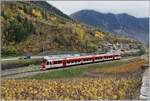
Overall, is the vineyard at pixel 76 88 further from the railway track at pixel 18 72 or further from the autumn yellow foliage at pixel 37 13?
the autumn yellow foliage at pixel 37 13

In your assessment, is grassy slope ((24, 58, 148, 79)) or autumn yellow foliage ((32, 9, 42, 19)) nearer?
grassy slope ((24, 58, 148, 79))

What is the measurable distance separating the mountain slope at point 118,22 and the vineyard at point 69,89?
189 cm

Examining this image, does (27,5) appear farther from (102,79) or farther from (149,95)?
(149,95)

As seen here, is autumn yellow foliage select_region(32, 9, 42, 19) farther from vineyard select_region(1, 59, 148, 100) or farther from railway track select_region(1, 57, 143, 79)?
vineyard select_region(1, 59, 148, 100)

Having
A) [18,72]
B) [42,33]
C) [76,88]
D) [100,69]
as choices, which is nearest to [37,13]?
[42,33]

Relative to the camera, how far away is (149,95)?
1503 cm

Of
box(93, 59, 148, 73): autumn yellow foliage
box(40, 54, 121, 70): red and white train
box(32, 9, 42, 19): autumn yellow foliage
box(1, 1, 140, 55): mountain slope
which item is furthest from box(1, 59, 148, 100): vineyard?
box(32, 9, 42, 19): autumn yellow foliage

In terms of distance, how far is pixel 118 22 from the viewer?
55.1 ft

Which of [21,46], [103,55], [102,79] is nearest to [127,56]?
[103,55]

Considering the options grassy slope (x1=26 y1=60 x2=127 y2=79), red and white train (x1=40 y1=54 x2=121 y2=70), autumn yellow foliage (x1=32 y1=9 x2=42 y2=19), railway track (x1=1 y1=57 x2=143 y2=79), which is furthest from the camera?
autumn yellow foliage (x1=32 y1=9 x2=42 y2=19)

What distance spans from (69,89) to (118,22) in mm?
3478

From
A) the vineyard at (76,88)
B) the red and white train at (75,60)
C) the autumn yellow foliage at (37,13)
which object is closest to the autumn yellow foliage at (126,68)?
the vineyard at (76,88)

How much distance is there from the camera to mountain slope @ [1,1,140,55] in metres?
15.7

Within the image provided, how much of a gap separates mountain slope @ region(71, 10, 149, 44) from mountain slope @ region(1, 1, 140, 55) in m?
0.27
